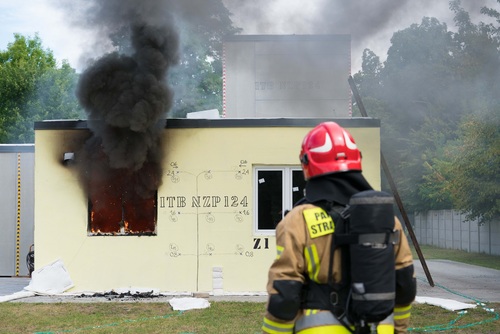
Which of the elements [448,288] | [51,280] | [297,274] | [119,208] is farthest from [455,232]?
[297,274]

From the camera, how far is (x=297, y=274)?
292cm

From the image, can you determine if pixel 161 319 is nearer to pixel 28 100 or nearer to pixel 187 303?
pixel 187 303

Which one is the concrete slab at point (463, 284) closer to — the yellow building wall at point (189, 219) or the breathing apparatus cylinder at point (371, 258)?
the yellow building wall at point (189, 219)

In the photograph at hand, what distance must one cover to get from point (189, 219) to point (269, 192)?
1.46m

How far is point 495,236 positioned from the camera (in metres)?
24.7

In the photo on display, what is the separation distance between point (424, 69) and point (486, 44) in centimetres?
587

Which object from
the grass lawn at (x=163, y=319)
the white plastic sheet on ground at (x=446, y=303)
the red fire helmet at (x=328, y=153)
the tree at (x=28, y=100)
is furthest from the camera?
the tree at (x=28, y=100)

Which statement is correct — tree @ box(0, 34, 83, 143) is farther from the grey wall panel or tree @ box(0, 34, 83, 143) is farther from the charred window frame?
the charred window frame

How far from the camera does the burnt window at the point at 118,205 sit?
1151cm

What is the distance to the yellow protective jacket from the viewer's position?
2898 mm

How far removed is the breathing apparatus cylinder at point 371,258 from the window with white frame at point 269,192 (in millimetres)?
8588

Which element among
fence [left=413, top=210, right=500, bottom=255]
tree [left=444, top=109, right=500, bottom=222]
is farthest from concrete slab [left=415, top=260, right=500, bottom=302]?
fence [left=413, top=210, right=500, bottom=255]

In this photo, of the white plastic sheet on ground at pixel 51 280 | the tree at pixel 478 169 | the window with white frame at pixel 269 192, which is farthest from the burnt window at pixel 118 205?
the tree at pixel 478 169

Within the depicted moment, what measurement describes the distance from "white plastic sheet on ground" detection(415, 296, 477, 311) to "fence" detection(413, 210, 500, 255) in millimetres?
15272
